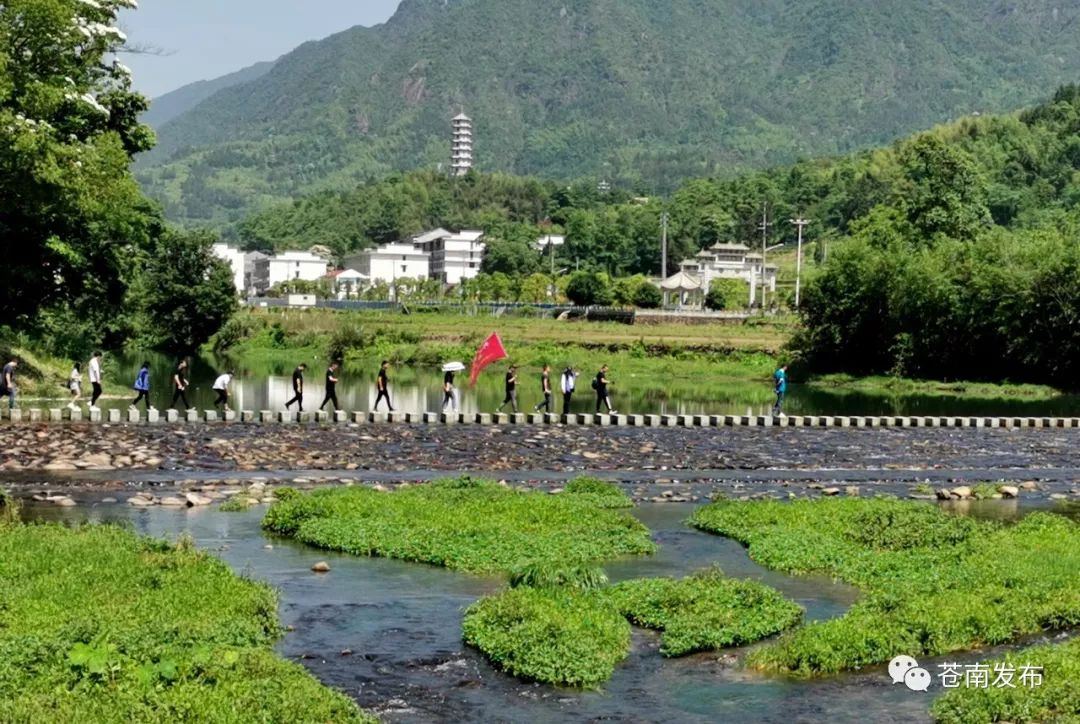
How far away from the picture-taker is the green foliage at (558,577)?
64.8 feet

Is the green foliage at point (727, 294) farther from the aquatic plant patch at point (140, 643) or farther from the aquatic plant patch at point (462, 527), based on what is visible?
the aquatic plant patch at point (140, 643)

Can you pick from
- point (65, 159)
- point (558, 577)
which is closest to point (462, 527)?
point (558, 577)

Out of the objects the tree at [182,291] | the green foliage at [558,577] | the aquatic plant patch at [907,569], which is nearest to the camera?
the aquatic plant patch at [907,569]

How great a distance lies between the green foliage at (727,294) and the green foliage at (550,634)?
12866cm

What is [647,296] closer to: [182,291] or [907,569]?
[182,291]

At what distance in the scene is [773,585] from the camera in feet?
73.0

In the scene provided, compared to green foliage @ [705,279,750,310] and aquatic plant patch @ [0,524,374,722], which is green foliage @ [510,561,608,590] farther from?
green foliage @ [705,279,750,310]

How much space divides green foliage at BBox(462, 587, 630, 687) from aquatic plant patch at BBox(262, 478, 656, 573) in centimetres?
343

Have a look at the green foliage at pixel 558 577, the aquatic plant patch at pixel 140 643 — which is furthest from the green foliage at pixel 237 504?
the green foliage at pixel 558 577

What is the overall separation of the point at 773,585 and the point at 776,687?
597cm

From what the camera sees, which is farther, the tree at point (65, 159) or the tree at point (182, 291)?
the tree at point (182, 291)

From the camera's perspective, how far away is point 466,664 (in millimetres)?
17172

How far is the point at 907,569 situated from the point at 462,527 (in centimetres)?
834

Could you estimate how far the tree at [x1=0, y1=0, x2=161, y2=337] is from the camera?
41250mm
